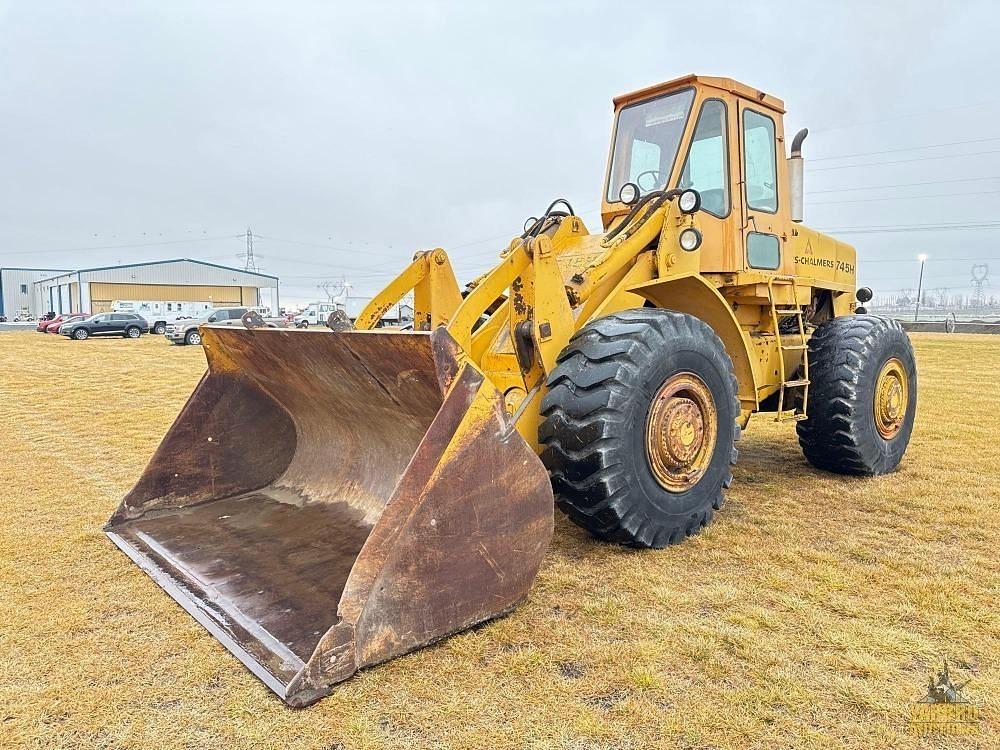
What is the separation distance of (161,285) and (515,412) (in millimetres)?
58761

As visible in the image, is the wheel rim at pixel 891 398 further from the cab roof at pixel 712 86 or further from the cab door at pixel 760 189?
the cab roof at pixel 712 86

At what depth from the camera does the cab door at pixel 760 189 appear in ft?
16.7

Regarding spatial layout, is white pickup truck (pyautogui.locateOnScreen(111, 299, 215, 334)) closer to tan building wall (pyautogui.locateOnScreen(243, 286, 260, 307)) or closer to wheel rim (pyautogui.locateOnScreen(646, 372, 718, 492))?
tan building wall (pyautogui.locateOnScreen(243, 286, 260, 307))

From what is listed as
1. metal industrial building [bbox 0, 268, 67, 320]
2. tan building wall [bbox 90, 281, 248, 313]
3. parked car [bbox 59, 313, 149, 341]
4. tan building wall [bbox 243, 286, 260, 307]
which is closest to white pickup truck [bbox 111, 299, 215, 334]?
tan building wall [bbox 90, 281, 248, 313]

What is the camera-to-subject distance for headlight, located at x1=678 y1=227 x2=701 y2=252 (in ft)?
14.8

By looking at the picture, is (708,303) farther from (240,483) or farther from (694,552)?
(240,483)

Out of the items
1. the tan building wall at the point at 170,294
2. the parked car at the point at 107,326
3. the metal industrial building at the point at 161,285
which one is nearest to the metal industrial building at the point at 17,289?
the metal industrial building at the point at 161,285

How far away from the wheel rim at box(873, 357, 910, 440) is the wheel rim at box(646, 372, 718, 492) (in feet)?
7.63

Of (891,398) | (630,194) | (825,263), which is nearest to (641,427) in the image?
(630,194)

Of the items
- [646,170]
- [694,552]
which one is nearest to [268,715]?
[694,552]

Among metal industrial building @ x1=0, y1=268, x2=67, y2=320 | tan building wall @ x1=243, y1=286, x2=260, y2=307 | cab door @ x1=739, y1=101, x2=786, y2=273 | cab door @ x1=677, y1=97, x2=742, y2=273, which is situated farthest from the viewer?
metal industrial building @ x1=0, y1=268, x2=67, y2=320

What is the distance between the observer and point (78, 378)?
43.3ft

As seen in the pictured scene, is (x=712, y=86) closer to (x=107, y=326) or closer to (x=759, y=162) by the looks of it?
(x=759, y=162)

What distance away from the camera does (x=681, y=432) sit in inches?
153
